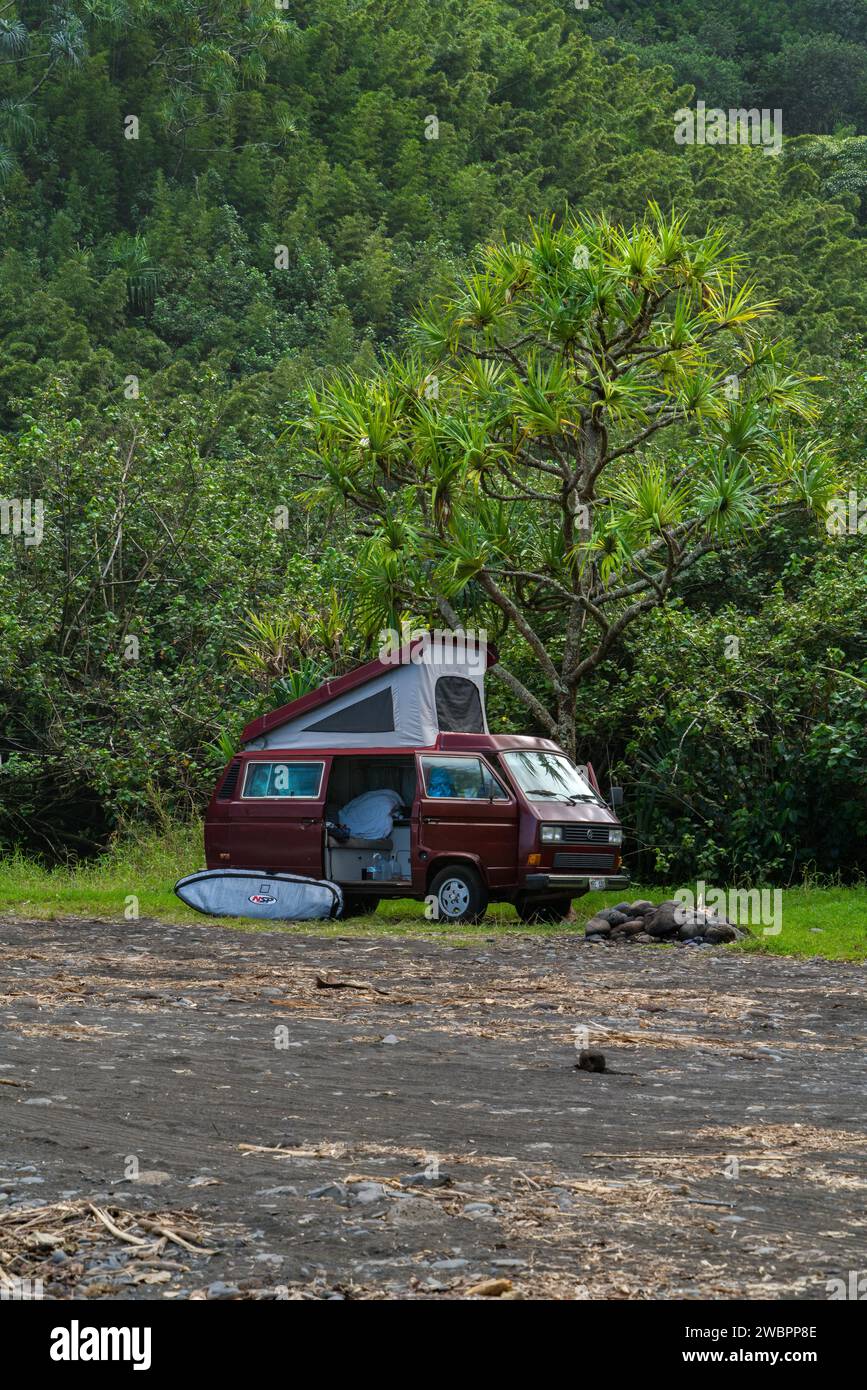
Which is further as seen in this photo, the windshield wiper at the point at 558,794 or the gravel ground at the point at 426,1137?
the windshield wiper at the point at 558,794

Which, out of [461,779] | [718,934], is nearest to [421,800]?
[461,779]

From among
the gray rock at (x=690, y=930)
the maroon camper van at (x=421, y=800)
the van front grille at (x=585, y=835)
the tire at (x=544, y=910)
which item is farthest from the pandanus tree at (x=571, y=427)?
the gray rock at (x=690, y=930)

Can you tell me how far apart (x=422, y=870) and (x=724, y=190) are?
162 feet

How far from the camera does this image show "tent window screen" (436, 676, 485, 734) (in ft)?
56.5

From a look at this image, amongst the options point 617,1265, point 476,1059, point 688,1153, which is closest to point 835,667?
point 476,1059

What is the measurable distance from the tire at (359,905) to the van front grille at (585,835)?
2562 millimetres

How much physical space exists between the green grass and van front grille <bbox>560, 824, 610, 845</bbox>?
92 cm

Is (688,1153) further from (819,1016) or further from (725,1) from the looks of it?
(725,1)

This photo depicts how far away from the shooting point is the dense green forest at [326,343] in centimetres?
Result: 1919

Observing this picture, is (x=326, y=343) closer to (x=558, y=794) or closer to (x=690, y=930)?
(x=558, y=794)

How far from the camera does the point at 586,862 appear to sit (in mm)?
15953

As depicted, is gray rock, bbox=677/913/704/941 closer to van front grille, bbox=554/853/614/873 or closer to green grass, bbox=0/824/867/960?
green grass, bbox=0/824/867/960

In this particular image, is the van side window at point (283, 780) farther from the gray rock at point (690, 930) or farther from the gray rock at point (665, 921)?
the gray rock at point (690, 930)
